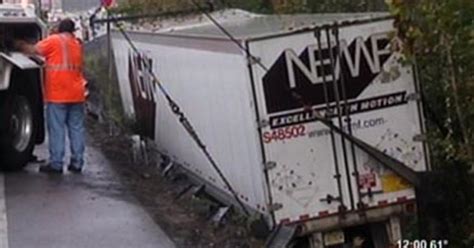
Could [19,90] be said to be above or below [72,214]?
above

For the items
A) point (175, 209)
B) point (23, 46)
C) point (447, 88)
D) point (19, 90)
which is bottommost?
point (175, 209)

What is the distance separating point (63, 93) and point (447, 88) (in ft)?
16.8

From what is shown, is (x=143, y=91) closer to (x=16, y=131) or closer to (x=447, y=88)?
(x=16, y=131)

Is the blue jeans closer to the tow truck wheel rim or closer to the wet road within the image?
the wet road

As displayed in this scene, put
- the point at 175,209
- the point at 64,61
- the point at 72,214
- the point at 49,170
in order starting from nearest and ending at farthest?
the point at 72,214 → the point at 175,209 → the point at 64,61 → the point at 49,170

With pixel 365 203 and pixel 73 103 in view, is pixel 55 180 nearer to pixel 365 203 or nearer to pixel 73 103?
pixel 73 103

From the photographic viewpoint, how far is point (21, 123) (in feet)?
46.7

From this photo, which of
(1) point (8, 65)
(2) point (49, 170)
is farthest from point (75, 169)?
(1) point (8, 65)

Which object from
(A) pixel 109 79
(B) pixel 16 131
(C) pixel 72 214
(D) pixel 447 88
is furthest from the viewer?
(A) pixel 109 79

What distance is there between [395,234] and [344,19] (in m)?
1.83

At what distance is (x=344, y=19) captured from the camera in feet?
31.0

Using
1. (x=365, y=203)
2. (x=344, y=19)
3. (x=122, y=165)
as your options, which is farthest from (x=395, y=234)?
(x=122, y=165)

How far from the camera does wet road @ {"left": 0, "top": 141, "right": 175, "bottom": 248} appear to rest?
390 inches

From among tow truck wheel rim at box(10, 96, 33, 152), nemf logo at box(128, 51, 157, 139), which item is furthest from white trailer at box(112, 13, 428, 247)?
tow truck wheel rim at box(10, 96, 33, 152)
